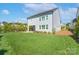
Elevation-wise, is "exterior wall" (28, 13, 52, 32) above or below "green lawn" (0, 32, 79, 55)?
above

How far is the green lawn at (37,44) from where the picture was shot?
2.95m

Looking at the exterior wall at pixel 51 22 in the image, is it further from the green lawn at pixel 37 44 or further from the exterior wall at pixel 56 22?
the green lawn at pixel 37 44

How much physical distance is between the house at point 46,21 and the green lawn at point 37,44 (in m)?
0.09

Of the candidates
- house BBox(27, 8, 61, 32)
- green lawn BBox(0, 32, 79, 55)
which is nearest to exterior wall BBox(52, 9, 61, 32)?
house BBox(27, 8, 61, 32)

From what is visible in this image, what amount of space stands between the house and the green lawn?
3.5 inches

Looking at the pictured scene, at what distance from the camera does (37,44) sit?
298 cm

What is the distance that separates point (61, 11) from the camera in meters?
2.98

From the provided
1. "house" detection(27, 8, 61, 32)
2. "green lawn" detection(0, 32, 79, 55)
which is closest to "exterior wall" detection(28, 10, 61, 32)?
"house" detection(27, 8, 61, 32)

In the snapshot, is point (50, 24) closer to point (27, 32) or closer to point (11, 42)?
point (27, 32)

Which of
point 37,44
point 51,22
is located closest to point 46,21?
point 51,22

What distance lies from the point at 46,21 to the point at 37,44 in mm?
311

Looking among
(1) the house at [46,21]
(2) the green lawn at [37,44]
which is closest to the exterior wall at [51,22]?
(1) the house at [46,21]

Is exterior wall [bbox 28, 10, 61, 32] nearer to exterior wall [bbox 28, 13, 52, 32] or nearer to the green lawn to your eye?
exterior wall [bbox 28, 13, 52, 32]

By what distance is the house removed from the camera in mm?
2996
